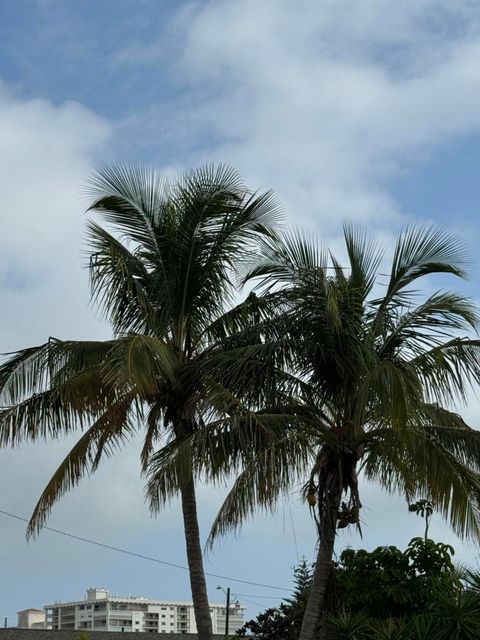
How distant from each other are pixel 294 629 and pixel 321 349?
7.08 metres

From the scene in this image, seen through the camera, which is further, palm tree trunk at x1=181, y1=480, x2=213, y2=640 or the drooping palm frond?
palm tree trunk at x1=181, y1=480, x2=213, y2=640

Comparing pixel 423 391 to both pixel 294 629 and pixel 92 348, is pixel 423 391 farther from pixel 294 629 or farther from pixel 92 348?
pixel 294 629

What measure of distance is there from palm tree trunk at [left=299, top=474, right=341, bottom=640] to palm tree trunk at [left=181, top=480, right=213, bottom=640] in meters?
1.68

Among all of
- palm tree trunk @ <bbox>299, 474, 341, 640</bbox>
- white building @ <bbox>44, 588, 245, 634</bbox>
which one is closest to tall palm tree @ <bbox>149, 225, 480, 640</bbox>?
palm tree trunk @ <bbox>299, 474, 341, 640</bbox>

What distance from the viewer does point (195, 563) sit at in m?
15.1

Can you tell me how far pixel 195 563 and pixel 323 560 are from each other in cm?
211

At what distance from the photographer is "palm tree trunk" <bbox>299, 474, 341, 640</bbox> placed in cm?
1384

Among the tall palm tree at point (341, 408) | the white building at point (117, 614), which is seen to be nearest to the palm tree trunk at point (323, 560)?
the tall palm tree at point (341, 408)

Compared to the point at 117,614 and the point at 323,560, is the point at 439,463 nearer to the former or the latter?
the point at 323,560

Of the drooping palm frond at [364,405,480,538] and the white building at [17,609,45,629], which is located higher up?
the white building at [17,609,45,629]

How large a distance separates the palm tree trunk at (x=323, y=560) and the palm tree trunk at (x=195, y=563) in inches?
65.9

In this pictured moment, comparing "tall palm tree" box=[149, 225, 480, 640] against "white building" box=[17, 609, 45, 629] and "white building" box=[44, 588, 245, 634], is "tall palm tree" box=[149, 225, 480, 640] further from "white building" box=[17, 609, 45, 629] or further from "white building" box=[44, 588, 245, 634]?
"white building" box=[44, 588, 245, 634]

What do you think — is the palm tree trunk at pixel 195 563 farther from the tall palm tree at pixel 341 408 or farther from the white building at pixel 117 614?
the white building at pixel 117 614

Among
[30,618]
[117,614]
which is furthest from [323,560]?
[117,614]
